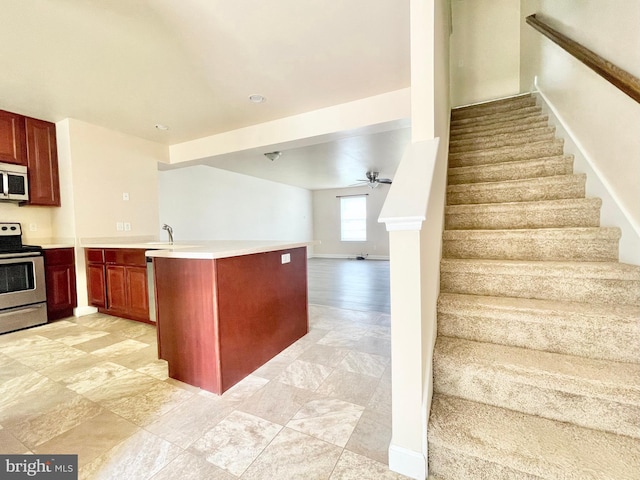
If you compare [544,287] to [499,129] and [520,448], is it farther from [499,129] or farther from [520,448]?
[499,129]

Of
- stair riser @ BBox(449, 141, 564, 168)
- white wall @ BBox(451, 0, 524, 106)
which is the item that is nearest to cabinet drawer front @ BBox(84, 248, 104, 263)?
stair riser @ BBox(449, 141, 564, 168)

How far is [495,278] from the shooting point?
160cm

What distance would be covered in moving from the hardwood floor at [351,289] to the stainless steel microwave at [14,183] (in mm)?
3697

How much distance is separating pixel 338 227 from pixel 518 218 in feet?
25.5

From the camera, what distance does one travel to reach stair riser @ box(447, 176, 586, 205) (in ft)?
6.22

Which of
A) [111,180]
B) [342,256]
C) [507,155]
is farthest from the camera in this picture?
[342,256]

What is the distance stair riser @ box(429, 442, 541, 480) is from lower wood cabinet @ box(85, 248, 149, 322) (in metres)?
3.04

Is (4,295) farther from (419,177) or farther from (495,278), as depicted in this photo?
(495,278)

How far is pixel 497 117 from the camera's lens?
318 centimetres

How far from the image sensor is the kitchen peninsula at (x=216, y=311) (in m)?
1.74

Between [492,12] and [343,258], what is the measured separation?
6930 millimetres

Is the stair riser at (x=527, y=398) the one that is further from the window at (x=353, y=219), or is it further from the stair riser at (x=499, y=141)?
the window at (x=353, y=219)

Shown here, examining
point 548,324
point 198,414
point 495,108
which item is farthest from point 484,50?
point 198,414

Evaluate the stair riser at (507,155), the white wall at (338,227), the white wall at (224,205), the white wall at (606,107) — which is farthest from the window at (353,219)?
the white wall at (606,107)
